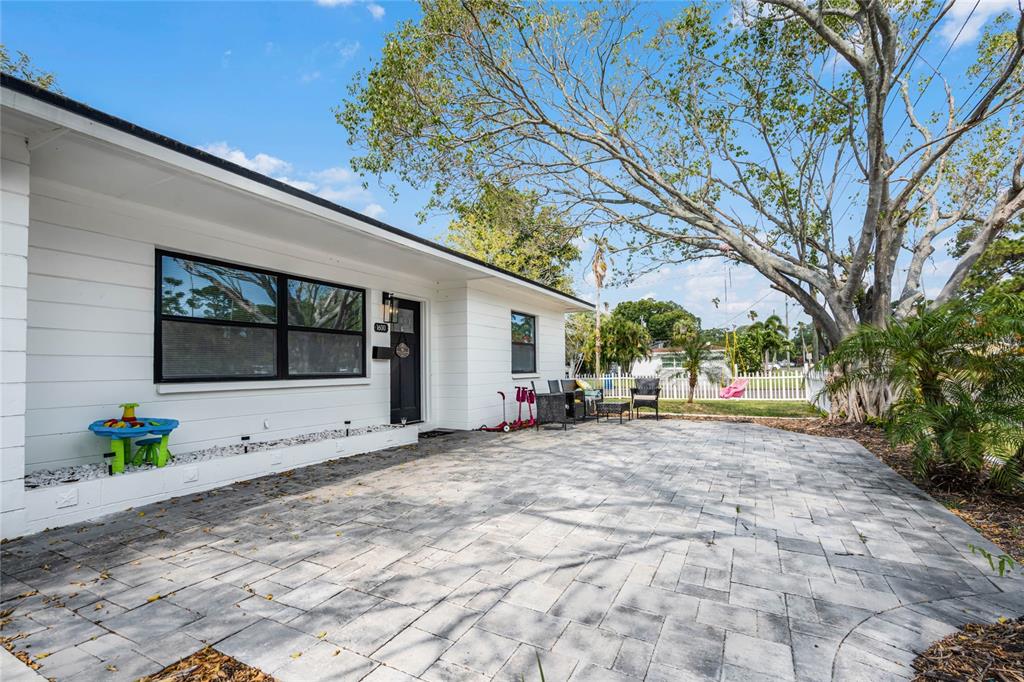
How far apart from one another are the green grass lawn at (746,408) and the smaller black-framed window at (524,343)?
3.91 metres

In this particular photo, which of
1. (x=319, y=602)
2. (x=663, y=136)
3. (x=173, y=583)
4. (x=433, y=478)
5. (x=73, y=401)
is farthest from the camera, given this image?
(x=663, y=136)

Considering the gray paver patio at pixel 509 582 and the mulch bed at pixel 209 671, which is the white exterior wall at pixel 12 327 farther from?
the mulch bed at pixel 209 671

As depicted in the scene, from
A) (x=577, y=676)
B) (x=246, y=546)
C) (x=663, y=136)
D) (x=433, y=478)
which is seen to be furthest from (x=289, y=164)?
(x=577, y=676)

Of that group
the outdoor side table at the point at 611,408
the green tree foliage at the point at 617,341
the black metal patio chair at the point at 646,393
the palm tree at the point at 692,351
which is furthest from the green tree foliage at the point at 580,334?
the outdoor side table at the point at 611,408

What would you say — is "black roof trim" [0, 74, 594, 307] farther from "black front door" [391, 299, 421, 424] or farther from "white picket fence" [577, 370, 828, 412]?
"white picket fence" [577, 370, 828, 412]

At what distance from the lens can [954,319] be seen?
4.23m

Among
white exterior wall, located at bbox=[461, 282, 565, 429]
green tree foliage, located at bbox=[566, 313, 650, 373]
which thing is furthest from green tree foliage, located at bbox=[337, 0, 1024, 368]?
green tree foliage, located at bbox=[566, 313, 650, 373]

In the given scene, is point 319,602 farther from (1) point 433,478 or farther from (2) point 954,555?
(2) point 954,555

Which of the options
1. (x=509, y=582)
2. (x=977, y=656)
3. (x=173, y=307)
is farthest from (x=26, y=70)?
(x=977, y=656)

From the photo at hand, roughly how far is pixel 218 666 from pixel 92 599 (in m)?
1.09

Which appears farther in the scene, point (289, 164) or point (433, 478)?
point (289, 164)

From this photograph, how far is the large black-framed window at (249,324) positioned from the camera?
4.62 metres

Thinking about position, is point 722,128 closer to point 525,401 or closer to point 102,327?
point 525,401

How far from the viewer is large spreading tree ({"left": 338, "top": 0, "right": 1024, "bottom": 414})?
7180 mm
